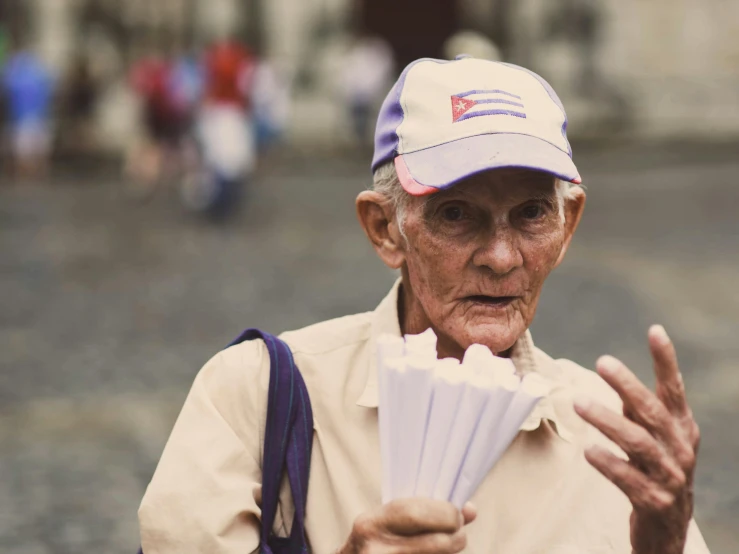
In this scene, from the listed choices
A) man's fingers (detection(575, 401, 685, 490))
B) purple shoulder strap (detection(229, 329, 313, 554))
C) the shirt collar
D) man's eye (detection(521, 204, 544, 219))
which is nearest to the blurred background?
the shirt collar

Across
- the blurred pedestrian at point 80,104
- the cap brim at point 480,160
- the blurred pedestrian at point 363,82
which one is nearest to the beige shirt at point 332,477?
the cap brim at point 480,160

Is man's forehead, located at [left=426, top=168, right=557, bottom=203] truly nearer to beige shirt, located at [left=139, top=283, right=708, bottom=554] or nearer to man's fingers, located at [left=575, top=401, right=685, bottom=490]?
beige shirt, located at [left=139, top=283, right=708, bottom=554]

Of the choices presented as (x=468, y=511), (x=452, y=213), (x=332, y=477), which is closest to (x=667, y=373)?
(x=468, y=511)

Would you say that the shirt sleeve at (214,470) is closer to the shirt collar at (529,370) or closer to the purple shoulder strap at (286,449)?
the purple shoulder strap at (286,449)

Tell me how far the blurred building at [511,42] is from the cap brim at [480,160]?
68.2 feet

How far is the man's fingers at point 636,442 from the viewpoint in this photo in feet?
5.31

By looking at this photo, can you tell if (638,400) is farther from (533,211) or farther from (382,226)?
(382,226)

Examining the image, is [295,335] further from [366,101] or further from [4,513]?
[366,101]

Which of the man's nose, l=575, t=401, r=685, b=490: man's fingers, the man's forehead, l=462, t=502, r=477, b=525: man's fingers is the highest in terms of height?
the man's forehead

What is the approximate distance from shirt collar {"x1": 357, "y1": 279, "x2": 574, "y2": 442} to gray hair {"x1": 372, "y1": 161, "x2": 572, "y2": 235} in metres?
0.17

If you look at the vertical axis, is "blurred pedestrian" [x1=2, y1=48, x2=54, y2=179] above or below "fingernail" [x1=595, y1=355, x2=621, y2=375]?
below

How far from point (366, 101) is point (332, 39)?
3.90m

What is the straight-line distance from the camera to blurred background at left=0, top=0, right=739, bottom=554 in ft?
21.0

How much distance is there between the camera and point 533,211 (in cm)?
196
